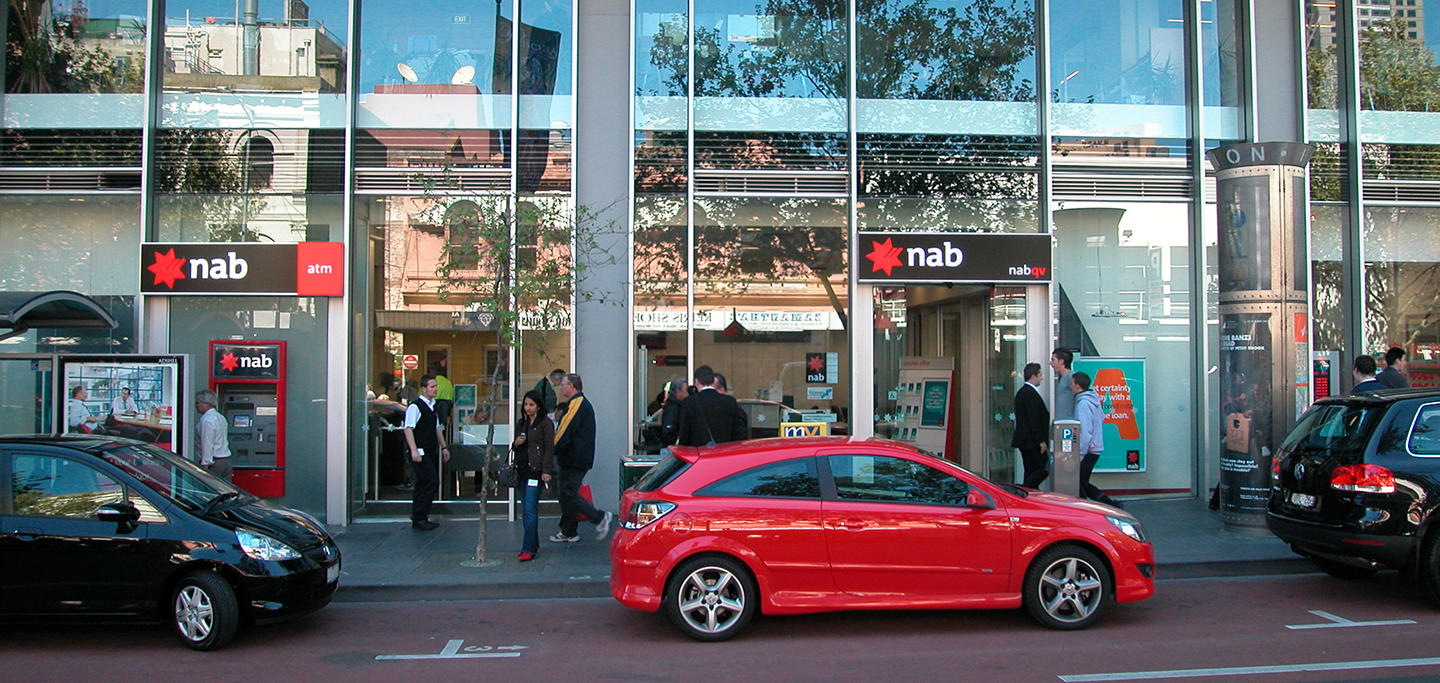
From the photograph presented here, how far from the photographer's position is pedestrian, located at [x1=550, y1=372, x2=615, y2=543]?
9656 mm

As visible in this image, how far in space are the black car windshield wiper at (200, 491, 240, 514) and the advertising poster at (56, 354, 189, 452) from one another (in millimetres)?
3568

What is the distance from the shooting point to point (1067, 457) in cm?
1070

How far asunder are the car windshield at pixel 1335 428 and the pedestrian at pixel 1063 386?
282 cm

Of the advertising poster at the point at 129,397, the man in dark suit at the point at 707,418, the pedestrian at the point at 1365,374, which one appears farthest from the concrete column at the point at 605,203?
the pedestrian at the point at 1365,374

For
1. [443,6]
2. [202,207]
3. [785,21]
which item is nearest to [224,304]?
[202,207]

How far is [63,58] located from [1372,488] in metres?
14.7

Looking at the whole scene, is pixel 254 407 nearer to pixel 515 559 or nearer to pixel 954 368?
pixel 515 559

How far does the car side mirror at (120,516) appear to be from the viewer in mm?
6539

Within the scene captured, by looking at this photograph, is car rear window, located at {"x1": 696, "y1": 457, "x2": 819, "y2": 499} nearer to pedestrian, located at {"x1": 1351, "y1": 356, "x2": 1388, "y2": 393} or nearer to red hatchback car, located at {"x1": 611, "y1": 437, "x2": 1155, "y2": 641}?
red hatchback car, located at {"x1": 611, "y1": 437, "x2": 1155, "y2": 641}

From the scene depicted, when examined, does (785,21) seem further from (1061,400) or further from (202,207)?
(202,207)

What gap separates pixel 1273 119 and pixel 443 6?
35.2ft

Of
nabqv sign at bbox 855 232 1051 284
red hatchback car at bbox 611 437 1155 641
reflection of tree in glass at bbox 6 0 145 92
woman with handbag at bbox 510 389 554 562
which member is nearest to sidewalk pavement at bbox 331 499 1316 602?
woman with handbag at bbox 510 389 554 562

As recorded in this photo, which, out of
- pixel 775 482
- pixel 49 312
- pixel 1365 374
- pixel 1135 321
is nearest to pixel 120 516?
pixel 775 482

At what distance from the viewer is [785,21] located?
12344mm
